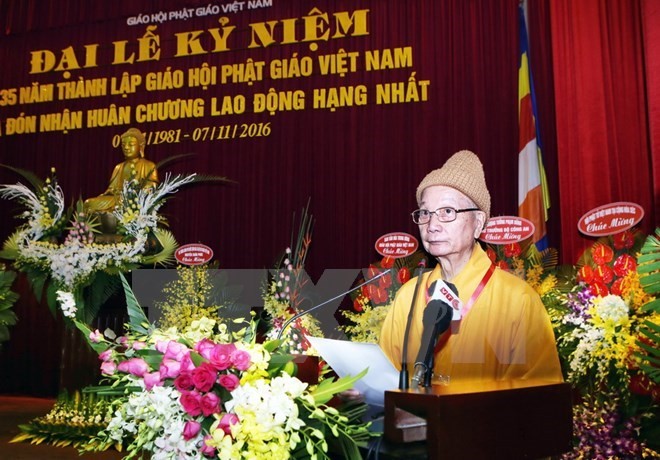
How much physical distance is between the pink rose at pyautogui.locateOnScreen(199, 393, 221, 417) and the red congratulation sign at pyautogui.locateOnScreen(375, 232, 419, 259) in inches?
180

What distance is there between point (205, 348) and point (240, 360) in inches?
2.6

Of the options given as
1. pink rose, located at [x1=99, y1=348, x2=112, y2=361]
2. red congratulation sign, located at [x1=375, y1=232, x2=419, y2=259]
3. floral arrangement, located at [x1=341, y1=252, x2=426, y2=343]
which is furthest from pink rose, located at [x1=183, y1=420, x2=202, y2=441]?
red congratulation sign, located at [x1=375, y1=232, x2=419, y2=259]

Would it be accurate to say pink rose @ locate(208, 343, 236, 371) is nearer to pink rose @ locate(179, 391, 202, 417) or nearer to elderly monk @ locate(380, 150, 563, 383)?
pink rose @ locate(179, 391, 202, 417)

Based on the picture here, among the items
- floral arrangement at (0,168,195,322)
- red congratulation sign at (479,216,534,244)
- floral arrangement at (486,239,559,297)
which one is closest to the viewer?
floral arrangement at (486,239,559,297)

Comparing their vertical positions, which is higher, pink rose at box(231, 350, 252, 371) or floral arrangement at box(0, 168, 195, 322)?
floral arrangement at box(0, 168, 195, 322)

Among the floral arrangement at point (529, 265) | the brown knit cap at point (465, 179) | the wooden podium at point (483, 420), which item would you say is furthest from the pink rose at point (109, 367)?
the floral arrangement at point (529, 265)

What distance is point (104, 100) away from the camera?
7.48 m

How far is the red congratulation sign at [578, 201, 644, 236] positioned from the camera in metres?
3.98

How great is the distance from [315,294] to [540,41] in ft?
10.6

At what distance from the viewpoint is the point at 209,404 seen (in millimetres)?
1008

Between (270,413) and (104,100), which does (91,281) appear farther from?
(104,100)

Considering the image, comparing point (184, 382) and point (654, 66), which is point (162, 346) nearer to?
point (184, 382)

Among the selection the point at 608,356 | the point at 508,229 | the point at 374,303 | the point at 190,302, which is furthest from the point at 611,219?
the point at 190,302

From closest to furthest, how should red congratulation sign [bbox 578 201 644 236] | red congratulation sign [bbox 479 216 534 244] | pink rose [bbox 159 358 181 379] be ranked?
pink rose [bbox 159 358 181 379], red congratulation sign [bbox 578 201 644 236], red congratulation sign [bbox 479 216 534 244]
